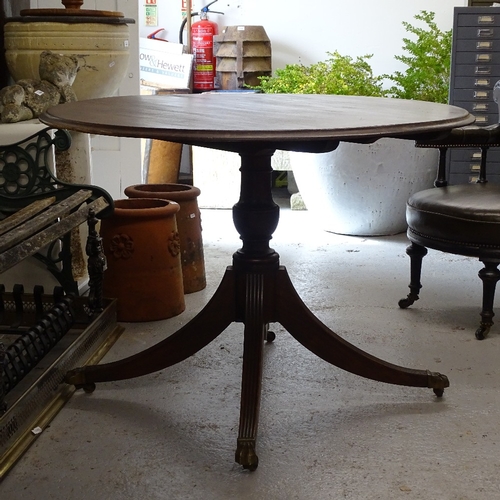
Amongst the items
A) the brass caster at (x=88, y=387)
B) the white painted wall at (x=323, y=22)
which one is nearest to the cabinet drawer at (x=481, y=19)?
the white painted wall at (x=323, y=22)

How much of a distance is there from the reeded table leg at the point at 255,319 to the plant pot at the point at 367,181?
5.67 ft

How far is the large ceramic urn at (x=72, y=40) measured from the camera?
9.52ft

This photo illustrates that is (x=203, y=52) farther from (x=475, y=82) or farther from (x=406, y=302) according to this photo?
(x=406, y=302)

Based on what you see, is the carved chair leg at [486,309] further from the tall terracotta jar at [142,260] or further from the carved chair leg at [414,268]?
the tall terracotta jar at [142,260]

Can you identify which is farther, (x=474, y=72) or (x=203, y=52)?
(x=203, y=52)

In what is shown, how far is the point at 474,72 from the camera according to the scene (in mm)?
3699

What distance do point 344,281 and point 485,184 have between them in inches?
26.7

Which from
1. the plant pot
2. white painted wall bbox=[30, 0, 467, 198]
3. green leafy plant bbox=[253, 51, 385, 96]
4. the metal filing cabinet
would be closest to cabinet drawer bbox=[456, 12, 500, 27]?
the metal filing cabinet

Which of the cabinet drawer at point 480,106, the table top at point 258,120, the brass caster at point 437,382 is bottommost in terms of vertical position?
the brass caster at point 437,382

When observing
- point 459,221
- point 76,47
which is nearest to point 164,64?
point 76,47

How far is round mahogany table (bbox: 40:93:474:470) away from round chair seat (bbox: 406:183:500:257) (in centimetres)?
39

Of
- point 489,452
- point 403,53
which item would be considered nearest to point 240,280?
point 489,452

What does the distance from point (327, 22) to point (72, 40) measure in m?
2.37

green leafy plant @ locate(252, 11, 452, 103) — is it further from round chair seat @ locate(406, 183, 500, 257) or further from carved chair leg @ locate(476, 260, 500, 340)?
carved chair leg @ locate(476, 260, 500, 340)
